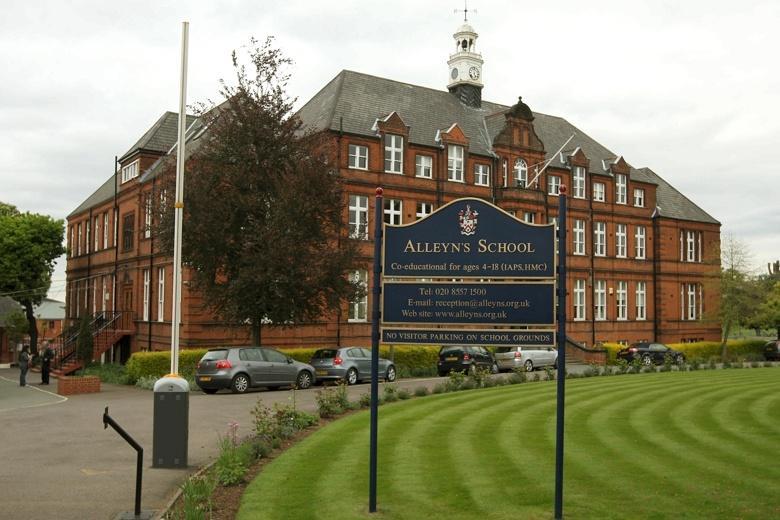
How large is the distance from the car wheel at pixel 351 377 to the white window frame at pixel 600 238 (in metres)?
25.2

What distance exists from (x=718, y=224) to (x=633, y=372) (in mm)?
28040

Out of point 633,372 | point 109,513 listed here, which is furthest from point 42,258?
point 109,513

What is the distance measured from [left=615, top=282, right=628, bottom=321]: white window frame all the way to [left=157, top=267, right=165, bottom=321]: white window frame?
2773 cm

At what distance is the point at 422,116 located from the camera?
4266cm

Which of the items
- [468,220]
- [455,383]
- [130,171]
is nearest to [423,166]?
[130,171]

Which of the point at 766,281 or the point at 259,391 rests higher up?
the point at 766,281

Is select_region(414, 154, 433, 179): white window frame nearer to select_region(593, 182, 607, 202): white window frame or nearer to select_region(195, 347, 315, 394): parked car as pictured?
select_region(593, 182, 607, 202): white window frame

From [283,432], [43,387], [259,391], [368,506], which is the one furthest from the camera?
[43,387]

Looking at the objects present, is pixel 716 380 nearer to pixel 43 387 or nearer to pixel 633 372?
pixel 633 372

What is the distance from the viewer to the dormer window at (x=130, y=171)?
134 ft

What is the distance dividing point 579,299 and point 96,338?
27553 millimetres

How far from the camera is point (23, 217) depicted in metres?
48.8

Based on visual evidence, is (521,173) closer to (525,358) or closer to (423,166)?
(423,166)

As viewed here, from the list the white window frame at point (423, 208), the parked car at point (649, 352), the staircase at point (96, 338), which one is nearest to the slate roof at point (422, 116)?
the white window frame at point (423, 208)
